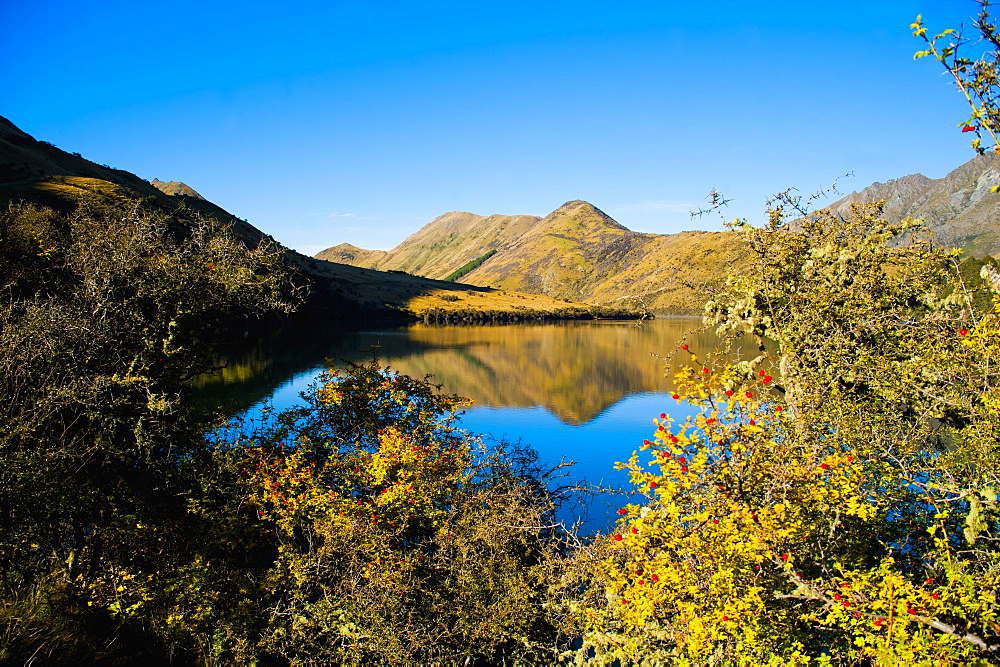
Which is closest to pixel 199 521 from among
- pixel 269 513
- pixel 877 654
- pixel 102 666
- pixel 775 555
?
pixel 269 513

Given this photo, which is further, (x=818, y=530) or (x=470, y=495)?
(x=470, y=495)

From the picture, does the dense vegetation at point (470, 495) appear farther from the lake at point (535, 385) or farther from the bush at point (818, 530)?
the lake at point (535, 385)

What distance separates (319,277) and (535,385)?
346 feet

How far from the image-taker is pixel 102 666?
9.04 metres

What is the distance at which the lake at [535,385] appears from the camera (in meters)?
27.7

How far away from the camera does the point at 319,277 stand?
457 feet

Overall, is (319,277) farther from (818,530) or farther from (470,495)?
(818,530)

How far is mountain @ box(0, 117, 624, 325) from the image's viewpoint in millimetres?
80438

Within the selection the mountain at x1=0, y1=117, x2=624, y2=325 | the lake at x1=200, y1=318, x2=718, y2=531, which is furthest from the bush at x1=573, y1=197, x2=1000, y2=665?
the mountain at x1=0, y1=117, x2=624, y2=325

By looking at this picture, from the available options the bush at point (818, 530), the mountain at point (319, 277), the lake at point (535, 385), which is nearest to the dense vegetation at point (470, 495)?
the bush at point (818, 530)

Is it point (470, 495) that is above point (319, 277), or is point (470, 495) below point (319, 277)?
below

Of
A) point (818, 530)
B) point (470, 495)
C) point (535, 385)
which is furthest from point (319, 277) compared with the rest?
point (818, 530)

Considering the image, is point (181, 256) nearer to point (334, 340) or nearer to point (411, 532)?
point (411, 532)

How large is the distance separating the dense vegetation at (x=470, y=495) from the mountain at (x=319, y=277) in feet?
217
